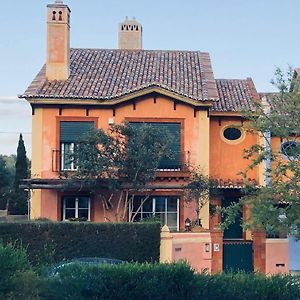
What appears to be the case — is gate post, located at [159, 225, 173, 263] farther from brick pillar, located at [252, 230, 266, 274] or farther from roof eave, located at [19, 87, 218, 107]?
roof eave, located at [19, 87, 218, 107]

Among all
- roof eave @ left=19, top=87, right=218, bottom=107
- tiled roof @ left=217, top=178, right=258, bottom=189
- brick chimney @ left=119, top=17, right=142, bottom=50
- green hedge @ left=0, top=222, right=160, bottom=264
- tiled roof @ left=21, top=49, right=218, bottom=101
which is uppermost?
brick chimney @ left=119, top=17, right=142, bottom=50

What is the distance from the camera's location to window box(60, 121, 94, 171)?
32.0 meters

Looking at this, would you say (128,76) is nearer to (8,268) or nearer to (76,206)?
(76,206)

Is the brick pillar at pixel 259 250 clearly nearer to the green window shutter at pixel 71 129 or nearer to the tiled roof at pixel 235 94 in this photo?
the tiled roof at pixel 235 94

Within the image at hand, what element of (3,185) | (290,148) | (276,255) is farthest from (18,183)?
(290,148)

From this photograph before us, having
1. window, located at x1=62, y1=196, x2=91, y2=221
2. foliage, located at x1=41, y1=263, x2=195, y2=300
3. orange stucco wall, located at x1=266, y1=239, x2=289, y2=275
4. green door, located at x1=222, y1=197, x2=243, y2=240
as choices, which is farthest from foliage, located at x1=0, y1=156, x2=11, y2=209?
foliage, located at x1=41, y1=263, x2=195, y2=300

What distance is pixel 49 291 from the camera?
1772cm

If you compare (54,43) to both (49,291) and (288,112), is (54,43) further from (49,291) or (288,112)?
(49,291)

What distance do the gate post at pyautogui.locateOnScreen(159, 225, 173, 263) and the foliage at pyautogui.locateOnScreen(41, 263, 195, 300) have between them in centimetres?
830

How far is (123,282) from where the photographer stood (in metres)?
17.5

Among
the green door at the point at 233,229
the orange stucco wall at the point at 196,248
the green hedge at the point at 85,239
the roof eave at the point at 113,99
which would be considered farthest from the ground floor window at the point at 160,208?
the green hedge at the point at 85,239

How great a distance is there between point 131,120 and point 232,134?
17.2ft

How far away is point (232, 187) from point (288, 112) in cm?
1127

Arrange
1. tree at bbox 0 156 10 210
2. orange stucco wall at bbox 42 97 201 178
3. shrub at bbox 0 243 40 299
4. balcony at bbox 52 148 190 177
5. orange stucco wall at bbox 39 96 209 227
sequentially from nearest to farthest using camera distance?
shrub at bbox 0 243 40 299
balcony at bbox 52 148 190 177
orange stucco wall at bbox 39 96 209 227
orange stucco wall at bbox 42 97 201 178
tree at bbox 0 156 10 210
